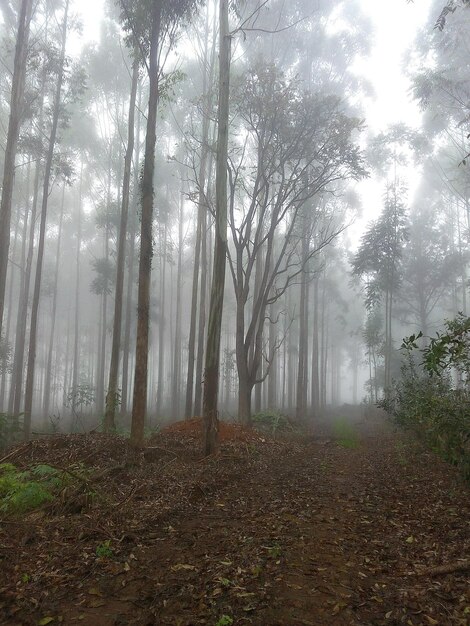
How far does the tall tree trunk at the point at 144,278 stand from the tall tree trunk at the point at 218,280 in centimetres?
118

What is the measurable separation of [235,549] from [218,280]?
5.32 meters

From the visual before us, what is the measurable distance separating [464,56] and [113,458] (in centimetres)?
2180

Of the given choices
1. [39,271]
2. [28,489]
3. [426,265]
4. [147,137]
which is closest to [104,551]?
[28,489]

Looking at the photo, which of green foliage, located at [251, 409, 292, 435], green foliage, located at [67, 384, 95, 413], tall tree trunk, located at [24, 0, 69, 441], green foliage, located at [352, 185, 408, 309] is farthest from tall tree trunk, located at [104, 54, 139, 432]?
green foliage, located at [352, 185, 408, 309]

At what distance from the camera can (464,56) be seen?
61.1 ft

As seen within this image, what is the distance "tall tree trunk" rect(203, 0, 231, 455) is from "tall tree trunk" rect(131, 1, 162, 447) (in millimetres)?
1183

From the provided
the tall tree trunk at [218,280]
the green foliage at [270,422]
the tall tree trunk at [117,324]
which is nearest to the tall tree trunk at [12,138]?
the tall tree trunk at [117,324]

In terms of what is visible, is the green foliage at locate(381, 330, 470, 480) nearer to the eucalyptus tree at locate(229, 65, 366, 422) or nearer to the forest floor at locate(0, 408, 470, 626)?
the forest floor at locate(0, 408, 470, 626)

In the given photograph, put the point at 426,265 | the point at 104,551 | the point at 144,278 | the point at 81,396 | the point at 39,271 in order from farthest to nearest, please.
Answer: the point at 426,265, the point at 81,396, the point at 39,271, the point at 144,278, the point at 104,551

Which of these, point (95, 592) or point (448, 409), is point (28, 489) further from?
point (448, 409)

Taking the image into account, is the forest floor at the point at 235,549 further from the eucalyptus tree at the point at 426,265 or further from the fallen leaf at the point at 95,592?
the eucalyptus tree at the point at 426,265

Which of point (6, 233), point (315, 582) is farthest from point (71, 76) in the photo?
point (315, 582)

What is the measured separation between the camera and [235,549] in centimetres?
376

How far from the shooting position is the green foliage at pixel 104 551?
11.6ft
